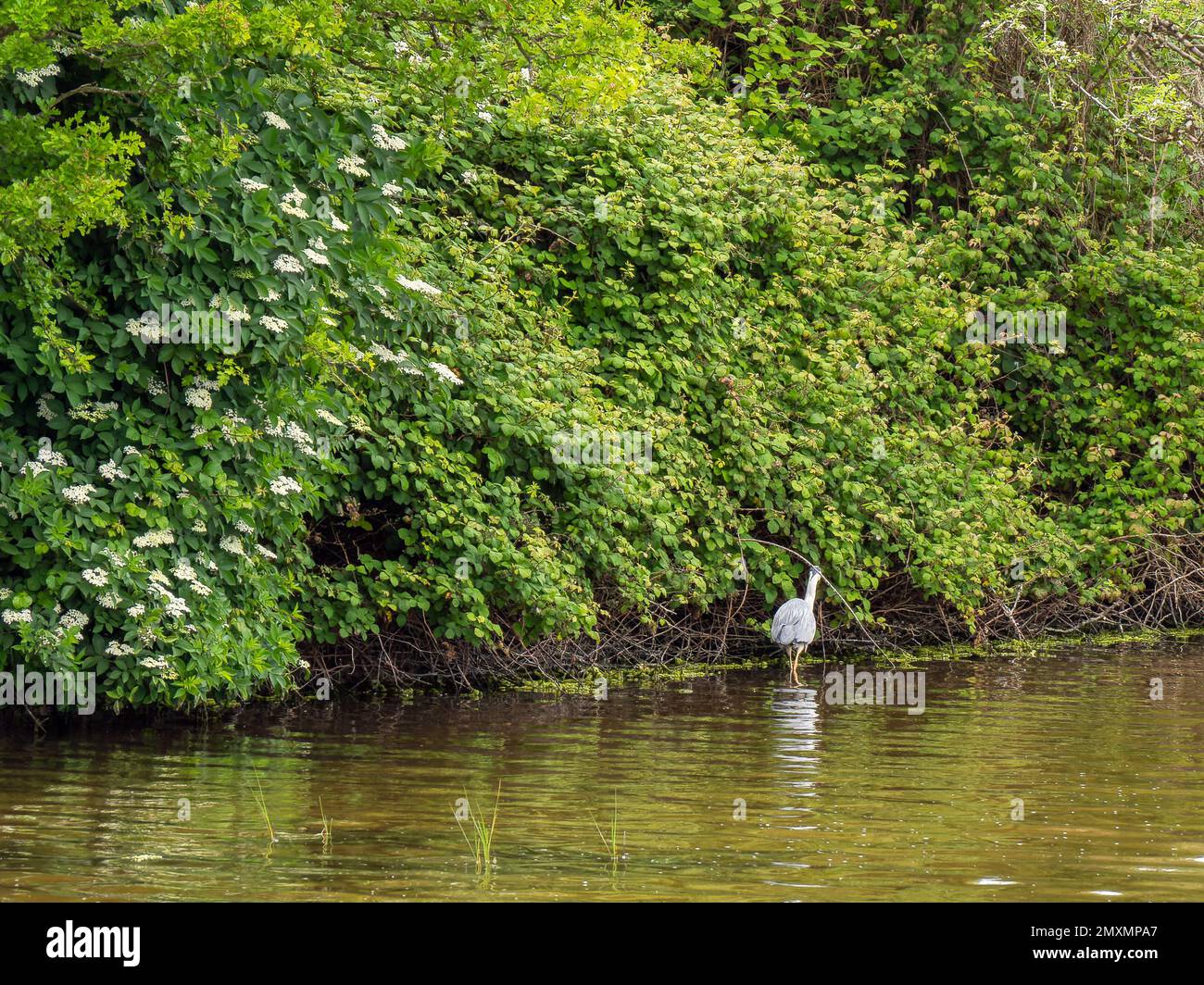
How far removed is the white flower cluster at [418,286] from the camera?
1280 cm

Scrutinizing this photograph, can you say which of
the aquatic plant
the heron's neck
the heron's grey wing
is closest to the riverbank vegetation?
the heron's neck

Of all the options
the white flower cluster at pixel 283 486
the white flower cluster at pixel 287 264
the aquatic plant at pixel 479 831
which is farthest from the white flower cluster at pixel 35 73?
the aquatic plant at pixel 479 831

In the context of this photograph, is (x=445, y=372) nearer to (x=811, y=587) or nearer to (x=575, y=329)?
(x=575, y=329)

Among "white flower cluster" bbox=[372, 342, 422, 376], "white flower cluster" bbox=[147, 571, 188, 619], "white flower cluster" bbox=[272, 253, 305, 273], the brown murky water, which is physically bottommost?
the brown murky water

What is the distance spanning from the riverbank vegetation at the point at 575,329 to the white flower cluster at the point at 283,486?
3 cm

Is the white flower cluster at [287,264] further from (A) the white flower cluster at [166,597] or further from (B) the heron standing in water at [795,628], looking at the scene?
(B) the heron standing in water at [795,628]

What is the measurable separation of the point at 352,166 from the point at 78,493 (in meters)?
3.11

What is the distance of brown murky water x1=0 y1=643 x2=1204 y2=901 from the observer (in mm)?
7594

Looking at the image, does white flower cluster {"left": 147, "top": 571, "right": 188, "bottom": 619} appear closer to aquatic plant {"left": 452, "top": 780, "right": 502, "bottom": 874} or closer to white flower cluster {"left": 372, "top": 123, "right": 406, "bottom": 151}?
aquatic plant {"left": 452, "top": 780, "right": 502, "bottom": 874}

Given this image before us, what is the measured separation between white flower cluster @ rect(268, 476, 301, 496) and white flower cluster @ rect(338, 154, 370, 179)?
2.23 m

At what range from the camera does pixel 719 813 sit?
9250 millimetres

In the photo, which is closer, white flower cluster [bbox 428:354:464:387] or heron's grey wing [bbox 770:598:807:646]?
white flower cluster [bbox 428:354:464:387]

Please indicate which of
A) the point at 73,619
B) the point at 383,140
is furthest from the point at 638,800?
the point at 383,140

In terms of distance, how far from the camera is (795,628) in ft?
50.7
